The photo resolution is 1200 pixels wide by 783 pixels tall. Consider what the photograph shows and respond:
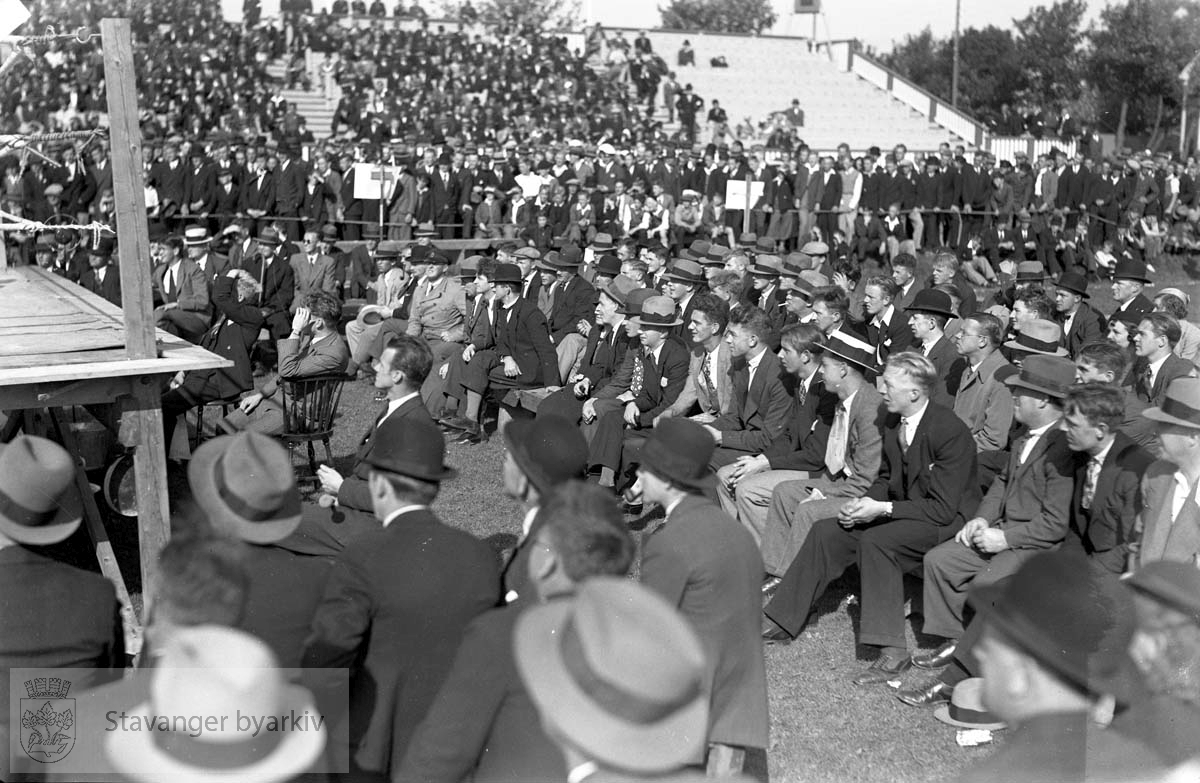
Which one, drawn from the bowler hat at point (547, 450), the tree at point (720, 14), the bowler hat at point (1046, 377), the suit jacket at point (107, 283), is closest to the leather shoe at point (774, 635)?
the bowler hat at point (1046, 377)

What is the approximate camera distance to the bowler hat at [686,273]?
11.5m

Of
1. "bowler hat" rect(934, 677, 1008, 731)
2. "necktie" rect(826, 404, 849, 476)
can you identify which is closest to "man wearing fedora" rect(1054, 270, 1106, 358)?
"necktie" rect(826, 404, 849, 476)

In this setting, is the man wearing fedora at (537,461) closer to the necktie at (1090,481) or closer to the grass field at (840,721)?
the grass field at (840,721)

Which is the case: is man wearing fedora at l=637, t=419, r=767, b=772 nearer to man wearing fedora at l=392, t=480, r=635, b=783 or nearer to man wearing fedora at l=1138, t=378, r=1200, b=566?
man wearing fedora at l=392, t=480, r=635, b=783

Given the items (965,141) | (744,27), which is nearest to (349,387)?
(965,141)

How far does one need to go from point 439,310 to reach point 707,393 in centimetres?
472

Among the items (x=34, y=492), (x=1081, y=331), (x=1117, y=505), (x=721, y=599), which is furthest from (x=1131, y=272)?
(x=34, y=492)

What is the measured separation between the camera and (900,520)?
6.36 m

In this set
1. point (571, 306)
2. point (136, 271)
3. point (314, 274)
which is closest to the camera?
point (136, 271)

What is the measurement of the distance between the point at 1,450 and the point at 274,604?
147cm

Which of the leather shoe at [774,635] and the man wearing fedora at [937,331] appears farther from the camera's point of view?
the man wearing fedora at [937,331]

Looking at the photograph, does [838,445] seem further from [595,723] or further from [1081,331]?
[595,723]

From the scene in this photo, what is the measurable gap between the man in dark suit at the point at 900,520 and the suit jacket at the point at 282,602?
3.19 m

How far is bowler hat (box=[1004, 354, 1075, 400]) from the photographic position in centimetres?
609
